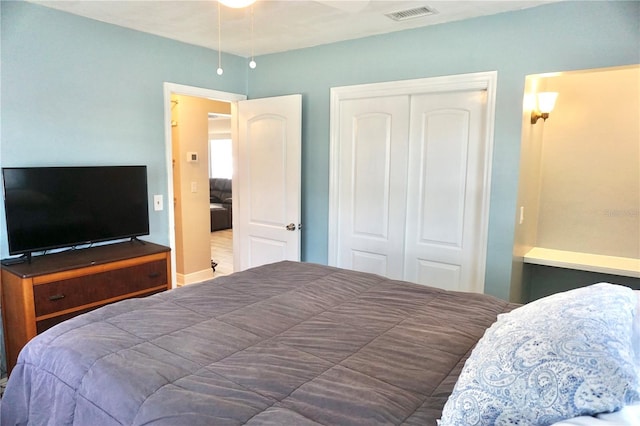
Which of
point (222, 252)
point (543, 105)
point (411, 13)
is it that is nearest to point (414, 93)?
point (411, 13)

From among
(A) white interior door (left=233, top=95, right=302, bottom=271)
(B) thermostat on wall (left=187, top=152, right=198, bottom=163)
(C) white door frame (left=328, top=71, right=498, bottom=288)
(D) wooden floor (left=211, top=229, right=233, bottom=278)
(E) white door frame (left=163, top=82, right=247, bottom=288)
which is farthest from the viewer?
(D) wooden floor (left=211, top=229, right=233, bottom=278)

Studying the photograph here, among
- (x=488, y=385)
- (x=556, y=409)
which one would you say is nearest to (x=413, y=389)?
(x=488, y=385)

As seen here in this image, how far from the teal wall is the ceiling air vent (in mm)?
254

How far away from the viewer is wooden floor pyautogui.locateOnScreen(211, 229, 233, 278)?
18.2 ft

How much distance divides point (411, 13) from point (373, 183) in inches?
51.8

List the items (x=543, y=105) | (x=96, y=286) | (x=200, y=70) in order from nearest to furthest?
(x=96, y=286)
(x=543, y=105)
(x=200, y=70)

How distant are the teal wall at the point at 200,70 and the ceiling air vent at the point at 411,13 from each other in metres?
0.25

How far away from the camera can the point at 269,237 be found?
13.4 feet

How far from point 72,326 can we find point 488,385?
60.9 inches

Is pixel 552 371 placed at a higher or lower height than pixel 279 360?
higher

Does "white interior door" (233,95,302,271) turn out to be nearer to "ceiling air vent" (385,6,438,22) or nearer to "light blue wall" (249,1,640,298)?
"light blue wall" (249,1,640,298)

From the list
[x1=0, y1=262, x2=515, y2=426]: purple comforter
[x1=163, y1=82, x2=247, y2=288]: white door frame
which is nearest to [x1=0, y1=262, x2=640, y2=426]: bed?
[x1=0, y1=262, x2=515, y2=426]: purple comforter

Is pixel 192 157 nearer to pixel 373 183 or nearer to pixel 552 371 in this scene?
pixel 373 183

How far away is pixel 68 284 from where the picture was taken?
2.65 meters
